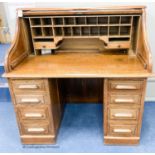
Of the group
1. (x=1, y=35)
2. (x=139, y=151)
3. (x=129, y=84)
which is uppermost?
(x=1, y=35)

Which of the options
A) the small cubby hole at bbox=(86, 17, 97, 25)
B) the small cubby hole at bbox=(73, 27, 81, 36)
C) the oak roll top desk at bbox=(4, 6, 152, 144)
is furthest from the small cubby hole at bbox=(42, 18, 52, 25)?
the small cubby hole at bbox=(86, 17, 97, 25)

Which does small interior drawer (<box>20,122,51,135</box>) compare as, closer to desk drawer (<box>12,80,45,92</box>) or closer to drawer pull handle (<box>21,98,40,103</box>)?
drawer pull handle (<box>21,98,40,103</box>)

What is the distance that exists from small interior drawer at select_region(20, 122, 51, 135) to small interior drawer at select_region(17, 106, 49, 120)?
8 centimetres

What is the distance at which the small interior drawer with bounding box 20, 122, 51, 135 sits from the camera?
1.68m

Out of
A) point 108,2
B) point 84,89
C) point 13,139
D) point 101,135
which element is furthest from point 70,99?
point 108,2

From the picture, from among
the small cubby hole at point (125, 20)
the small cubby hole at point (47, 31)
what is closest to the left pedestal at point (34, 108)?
the small cubby hole at point (47, 31)

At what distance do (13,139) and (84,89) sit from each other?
3.22 feet

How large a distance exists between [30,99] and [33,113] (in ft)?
0.50

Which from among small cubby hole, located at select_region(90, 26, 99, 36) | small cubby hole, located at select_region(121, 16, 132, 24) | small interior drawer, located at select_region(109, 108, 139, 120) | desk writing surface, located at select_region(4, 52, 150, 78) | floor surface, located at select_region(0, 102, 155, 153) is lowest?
floor surface, located at select_region(0, 102, 155, 153)

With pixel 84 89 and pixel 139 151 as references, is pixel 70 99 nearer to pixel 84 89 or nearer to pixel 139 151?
pixel 84 89

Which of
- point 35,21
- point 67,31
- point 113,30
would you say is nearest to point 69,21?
point 67,31

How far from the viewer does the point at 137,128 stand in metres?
1.63

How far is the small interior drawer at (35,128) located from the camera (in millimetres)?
1681

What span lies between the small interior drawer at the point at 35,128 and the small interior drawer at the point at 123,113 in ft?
1.99
